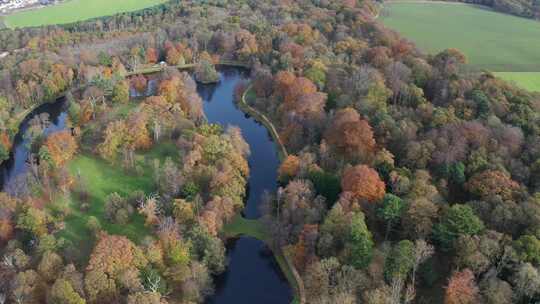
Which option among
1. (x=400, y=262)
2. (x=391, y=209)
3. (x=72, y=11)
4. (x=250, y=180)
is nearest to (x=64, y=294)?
(x=400, y=262)

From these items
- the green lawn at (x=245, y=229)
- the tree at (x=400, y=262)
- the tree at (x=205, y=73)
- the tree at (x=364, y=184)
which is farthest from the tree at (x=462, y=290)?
the tree at (x=205, y=73)

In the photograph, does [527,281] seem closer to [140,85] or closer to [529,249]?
[529,249]

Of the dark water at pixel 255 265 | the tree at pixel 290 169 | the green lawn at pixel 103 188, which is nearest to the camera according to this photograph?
the dark water at pixel 255 265

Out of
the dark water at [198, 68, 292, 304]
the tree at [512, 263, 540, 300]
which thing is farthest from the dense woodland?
the dark water at [198, 68, 292, 304]

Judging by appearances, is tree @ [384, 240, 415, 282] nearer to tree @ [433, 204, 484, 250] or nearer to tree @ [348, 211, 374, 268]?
tree @ [348, 211, 374, 268]

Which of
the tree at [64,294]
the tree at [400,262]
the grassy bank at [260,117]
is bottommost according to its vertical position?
the grassy bank at [260,117]

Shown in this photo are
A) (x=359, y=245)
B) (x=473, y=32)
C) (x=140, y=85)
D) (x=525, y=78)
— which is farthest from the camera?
(x=473, y=32)

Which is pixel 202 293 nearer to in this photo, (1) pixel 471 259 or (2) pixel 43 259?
(2) pixel 43 259

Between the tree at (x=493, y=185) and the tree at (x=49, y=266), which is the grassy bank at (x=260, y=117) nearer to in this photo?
the tree at (x=493, y=185)

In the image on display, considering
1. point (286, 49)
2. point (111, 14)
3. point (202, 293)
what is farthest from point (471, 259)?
point (111, 14)
